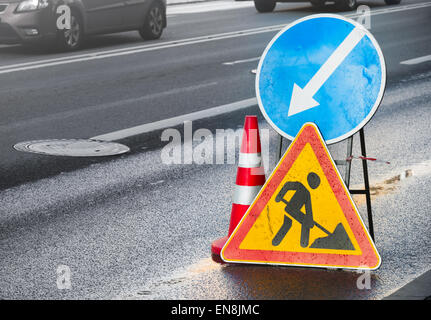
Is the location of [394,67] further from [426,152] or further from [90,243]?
A: [90,243]

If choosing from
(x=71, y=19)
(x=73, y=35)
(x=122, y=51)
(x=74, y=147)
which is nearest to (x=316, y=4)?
(x=122, y=51)

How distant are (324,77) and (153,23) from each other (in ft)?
44.2

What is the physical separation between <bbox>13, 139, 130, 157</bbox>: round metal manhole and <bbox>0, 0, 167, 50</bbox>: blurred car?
23.3ft

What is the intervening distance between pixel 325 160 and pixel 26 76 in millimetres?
8893

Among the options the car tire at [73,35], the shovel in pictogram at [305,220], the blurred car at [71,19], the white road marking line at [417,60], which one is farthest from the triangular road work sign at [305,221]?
the car tire at [73,35]

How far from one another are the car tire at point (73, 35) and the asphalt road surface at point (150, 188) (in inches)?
42.4

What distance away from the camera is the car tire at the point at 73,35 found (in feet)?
53.4

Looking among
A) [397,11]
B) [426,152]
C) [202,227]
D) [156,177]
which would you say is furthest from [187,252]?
[397,11]

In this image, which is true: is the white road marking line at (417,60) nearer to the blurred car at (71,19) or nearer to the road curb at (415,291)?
the blurred car at (71,19)

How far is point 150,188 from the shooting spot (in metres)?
7.26

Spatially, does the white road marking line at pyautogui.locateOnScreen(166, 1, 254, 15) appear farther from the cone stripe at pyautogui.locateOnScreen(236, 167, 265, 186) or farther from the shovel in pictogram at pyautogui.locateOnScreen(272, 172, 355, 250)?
the shovel in pictogram at pyautogui.locateOnScreen(272, 172, 355, 250)

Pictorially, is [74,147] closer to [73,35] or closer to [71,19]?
[71,19]

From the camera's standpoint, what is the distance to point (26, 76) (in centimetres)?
1345

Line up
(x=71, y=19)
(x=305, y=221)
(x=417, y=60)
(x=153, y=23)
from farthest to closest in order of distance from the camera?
1. (x=153, y=23)
2. (x=71, y=19)
3. (x=417, y=60)
4. (x=305, y=221)
